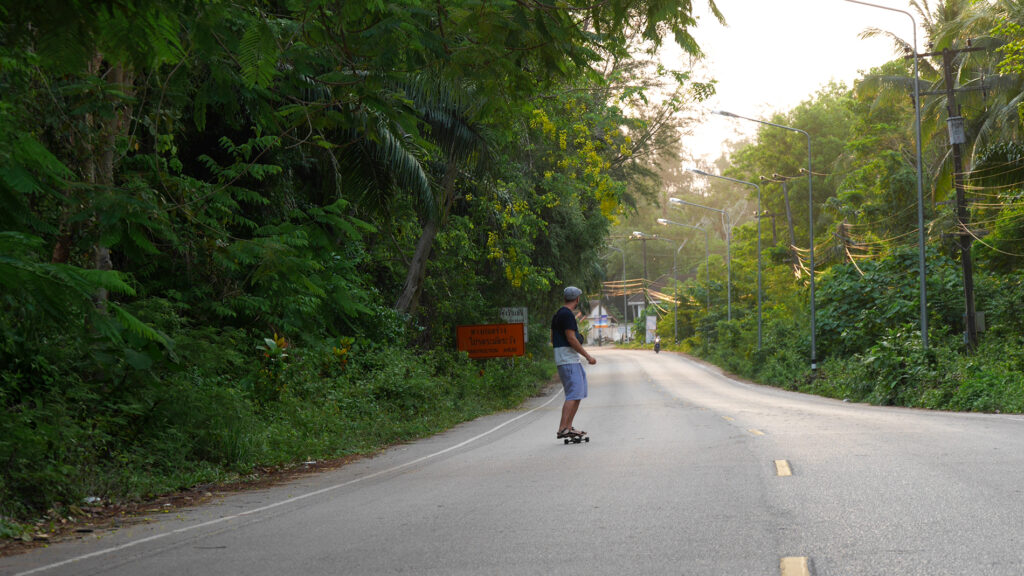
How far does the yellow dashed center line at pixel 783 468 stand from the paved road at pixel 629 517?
2cm

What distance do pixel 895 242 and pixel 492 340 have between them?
22.7 meters

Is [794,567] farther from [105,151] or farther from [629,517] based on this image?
[105,151]

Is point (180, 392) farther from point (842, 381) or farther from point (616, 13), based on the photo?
point (842, 381)

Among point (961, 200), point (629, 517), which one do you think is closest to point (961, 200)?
point (961, 200)

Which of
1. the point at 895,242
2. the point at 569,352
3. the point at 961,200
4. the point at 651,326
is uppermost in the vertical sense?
the point at 895,242

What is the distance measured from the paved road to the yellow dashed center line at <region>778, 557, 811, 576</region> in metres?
0.01

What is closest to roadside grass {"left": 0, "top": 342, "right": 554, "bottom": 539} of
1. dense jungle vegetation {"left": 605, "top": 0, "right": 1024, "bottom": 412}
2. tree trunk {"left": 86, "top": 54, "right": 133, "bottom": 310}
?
tree trunk {"left": 86, "top": 54, "right": 133, "bottom": 310}

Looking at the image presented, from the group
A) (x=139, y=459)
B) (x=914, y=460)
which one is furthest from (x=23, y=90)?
(x=914, y=460)

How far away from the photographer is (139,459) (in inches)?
409

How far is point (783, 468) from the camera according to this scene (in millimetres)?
9234

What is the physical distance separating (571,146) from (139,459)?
782 inches

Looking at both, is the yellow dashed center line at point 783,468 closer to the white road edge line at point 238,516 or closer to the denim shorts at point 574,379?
the denim shorts at point 574,379

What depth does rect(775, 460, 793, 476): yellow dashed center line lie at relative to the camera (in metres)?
8.89

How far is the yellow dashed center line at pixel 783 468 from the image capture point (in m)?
8.89
